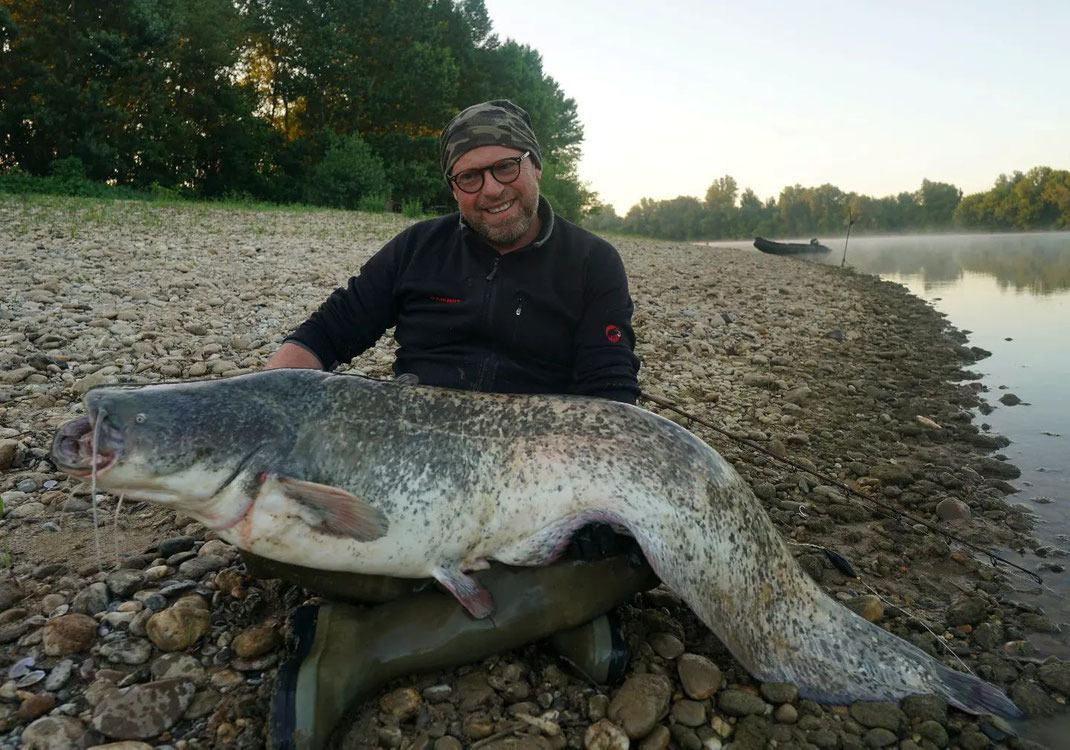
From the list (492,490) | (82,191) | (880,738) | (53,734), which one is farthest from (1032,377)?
(82,191)

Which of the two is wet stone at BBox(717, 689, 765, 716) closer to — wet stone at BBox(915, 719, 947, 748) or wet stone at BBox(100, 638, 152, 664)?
wet stone at BBox(915, 719, 947, 748)

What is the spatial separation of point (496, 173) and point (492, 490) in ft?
6.13

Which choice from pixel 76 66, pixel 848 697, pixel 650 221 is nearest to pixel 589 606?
pixel 848 697

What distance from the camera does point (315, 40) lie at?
33625mm

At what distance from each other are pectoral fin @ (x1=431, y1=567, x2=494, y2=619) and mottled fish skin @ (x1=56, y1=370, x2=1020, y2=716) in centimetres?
3

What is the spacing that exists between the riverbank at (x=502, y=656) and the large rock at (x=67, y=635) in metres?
0.01

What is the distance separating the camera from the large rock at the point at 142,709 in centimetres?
260

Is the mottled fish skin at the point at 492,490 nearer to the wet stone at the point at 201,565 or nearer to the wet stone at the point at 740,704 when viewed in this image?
the wet stone at the point at 740,704

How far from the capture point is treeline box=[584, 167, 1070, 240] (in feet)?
276

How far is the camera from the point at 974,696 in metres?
3.10

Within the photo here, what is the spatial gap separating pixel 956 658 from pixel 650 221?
104 metres

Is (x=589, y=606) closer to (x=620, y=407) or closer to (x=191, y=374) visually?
(x=620, y=407)

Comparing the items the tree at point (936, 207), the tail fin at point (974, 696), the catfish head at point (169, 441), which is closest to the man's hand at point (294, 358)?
the catfish head at point (169, 441)

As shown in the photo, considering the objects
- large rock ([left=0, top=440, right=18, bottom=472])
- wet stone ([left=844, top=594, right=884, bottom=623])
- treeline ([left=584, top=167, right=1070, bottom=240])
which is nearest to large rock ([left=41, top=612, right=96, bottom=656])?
large rock ([left=0, top=440, right=18, bottom=472])
